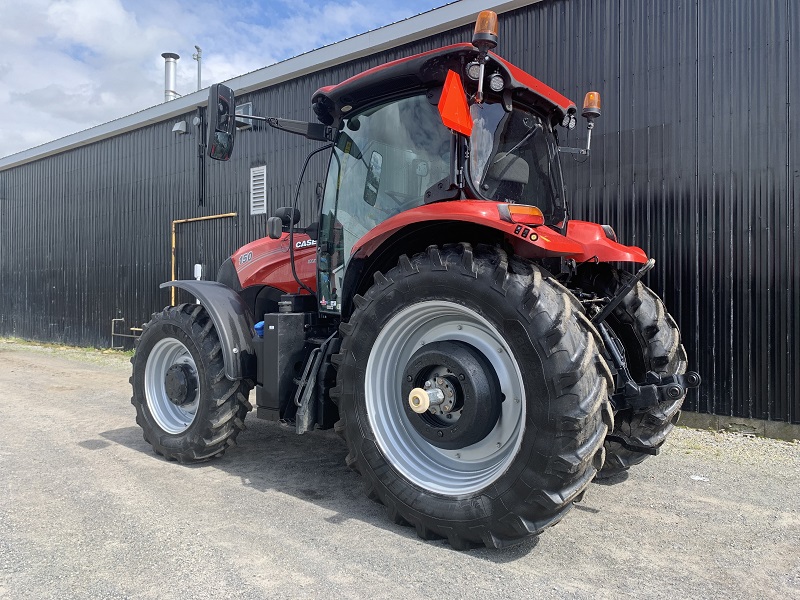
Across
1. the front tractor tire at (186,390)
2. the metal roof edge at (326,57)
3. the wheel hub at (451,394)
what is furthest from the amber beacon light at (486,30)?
the metal roof edge at (326,57)

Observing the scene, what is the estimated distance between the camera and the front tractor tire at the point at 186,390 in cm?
424

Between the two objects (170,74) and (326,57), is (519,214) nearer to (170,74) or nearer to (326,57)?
(326,57)

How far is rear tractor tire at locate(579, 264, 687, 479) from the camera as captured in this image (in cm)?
380

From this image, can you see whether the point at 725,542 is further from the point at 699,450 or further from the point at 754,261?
the point at 754,261

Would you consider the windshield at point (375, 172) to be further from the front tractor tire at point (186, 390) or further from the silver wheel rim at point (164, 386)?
the silver wheel rim at point (164, 386)

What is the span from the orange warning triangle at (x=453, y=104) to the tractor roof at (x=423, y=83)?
30cm

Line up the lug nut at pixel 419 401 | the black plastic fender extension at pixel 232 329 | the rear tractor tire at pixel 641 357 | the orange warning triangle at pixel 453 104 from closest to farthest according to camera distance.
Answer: the orange warning triangle at pixel 453 104
the lug nut at pixel 419 401
the rear tractor tire at pixel 641 357
the black plastic fender extension at pixel 232 329

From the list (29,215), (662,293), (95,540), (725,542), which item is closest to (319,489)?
(95,540)

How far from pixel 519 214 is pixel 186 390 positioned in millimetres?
2849

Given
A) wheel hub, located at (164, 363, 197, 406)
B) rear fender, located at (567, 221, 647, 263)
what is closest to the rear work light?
rear fender, located at (567, 221, 647, 263)

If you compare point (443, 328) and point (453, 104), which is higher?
point (453, 104)

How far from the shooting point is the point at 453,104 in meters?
3.05

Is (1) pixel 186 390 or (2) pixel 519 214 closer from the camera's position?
(2) pixel 519 214

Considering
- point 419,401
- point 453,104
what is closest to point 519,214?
point 453,104
